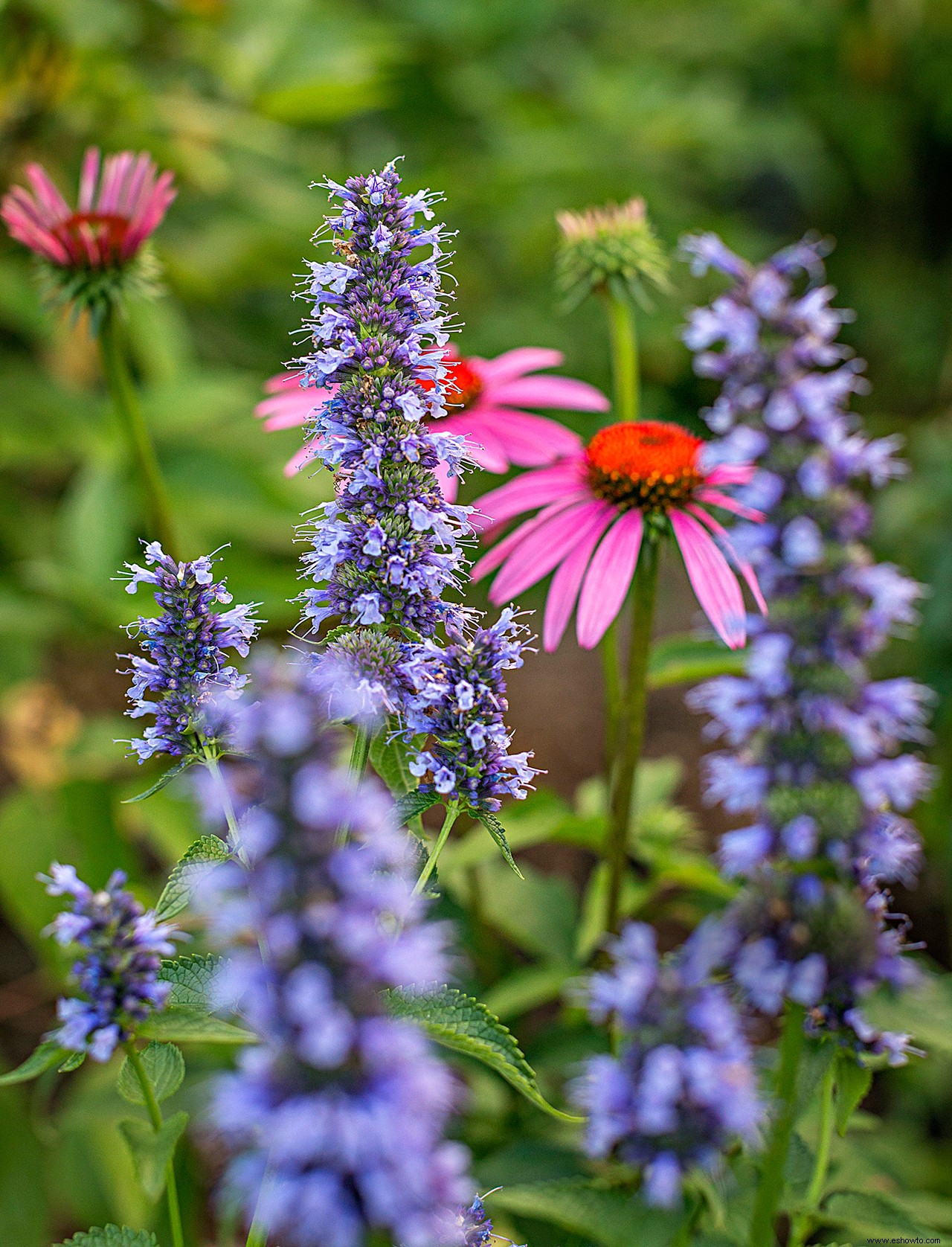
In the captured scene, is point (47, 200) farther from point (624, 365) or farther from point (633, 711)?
point (633, 711)

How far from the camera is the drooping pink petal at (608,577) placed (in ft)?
4.30

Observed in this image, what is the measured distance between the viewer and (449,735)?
964mm

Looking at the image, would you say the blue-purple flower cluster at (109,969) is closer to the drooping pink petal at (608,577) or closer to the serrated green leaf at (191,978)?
the serrated green leaf at (191,978)

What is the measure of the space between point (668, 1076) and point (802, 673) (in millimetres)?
268

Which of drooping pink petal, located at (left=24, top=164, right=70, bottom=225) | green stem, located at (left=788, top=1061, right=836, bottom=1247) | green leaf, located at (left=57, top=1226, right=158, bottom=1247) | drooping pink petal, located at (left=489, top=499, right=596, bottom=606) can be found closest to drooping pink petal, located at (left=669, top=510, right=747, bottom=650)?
drooping pink petal, located at (left=489, top=499, right=596, bottom=606)

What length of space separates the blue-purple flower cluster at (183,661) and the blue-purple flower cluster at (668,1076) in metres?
0.45

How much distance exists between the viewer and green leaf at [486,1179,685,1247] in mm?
1037

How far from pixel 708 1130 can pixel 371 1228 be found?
0.22m

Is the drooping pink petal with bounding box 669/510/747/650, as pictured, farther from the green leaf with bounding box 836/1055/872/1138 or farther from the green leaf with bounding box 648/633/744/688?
the green leaf with bounding box 836/1055/872/1138

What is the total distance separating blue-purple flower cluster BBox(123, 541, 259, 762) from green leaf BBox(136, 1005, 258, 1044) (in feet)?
0.73

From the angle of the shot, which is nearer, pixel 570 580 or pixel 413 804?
pixel 413 804

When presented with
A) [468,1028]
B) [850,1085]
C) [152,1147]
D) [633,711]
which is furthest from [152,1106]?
[633,711]

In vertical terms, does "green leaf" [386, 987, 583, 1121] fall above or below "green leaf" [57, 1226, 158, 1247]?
above

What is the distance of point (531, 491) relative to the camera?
1.53 metres
